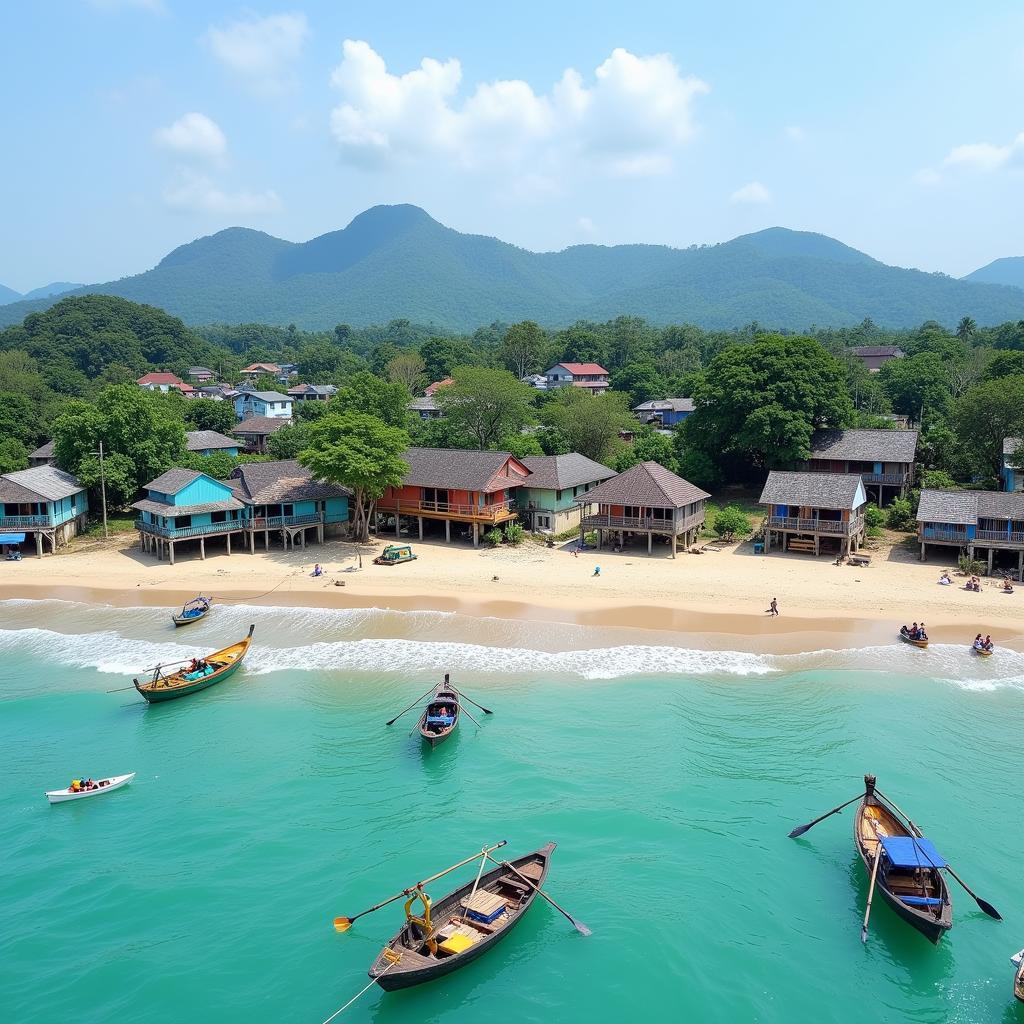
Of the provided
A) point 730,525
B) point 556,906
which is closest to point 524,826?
point 556,906

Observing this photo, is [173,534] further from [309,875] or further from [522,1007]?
[522,1007]

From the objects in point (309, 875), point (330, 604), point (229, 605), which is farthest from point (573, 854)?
point (229, 605)

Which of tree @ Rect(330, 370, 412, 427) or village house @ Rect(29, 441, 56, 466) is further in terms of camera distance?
village house @ Rect(29, 441, 56, 466)

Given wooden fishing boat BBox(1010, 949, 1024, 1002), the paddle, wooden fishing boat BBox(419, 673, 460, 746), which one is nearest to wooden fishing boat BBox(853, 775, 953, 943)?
wooden fishing boat BBox(1010, 949, 1024, 1002)

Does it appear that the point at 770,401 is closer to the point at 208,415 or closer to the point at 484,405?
the point at 484,405

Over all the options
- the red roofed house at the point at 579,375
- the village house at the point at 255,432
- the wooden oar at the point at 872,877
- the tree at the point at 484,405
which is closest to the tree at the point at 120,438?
the tree at the point at 484,405

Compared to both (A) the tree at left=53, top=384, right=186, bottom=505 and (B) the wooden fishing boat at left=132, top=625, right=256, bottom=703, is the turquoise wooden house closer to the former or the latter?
(A) the tree at left=53, top=384, right=186, bottom=505

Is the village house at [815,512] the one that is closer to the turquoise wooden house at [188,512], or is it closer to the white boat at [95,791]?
the turquoise wooden house at [188,512]
